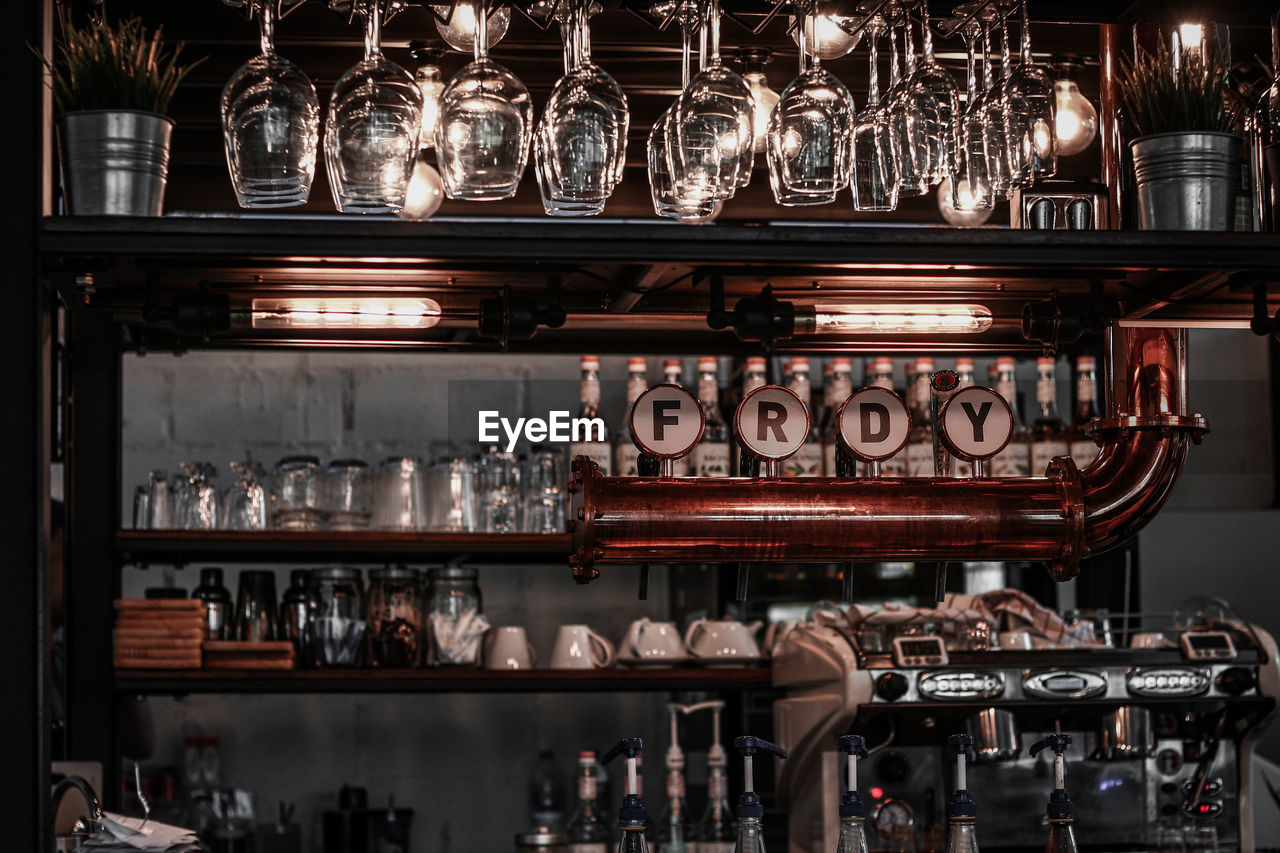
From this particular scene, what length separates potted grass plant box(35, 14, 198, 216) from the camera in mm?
1649

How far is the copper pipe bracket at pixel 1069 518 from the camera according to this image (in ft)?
6.84

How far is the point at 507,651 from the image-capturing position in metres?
3.38

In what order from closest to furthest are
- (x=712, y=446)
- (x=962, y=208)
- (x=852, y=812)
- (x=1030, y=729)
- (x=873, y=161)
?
(x=852, y=812), (x=873, y=161), (x=962, y=208), (x=1030, y=729), (x=712, y=446)

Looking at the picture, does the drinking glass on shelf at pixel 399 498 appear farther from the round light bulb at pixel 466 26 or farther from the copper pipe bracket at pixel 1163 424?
the copper pipe bracket at pixel 1163 424

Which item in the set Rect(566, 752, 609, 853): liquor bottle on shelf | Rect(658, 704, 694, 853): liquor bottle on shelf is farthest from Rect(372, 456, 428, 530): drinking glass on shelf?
Rect(658, 704, 694, 853): liquor bottle on shelf

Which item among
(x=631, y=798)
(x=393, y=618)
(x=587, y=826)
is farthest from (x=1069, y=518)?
(x=393, y=618)

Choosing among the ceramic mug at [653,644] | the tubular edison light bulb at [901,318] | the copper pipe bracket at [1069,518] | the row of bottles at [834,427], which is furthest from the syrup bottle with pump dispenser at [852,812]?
the ceramic mug at [653,644]

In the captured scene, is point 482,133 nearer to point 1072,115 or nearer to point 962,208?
point 962,208

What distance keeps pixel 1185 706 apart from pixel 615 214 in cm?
164

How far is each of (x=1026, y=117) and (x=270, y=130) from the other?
885 millimetres

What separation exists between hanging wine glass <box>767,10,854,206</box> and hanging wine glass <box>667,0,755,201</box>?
0.04 meters

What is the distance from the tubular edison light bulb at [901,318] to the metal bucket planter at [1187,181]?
30 cm

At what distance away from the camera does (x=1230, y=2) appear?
1964 millimetres

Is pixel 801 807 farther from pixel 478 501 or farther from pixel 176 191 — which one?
pixel 176 191
